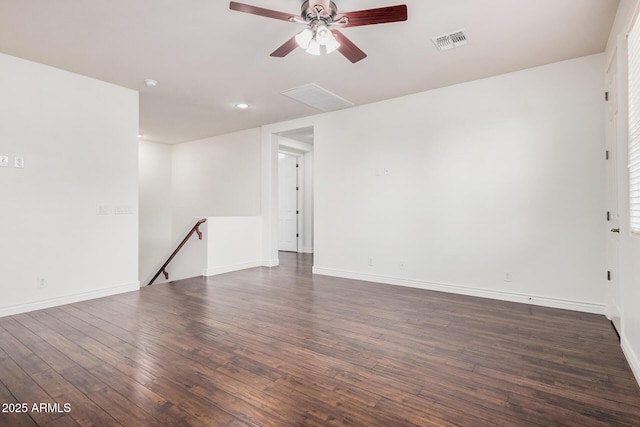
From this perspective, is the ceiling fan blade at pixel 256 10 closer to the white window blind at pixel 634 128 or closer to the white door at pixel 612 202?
the white window blind at pixel 634 128

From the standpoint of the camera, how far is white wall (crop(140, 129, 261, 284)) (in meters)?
6.37

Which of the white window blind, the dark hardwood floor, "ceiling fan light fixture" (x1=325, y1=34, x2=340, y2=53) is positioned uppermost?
"ceiling fan light fixture" (x1=325, y1=34, x2=340, y2=53)

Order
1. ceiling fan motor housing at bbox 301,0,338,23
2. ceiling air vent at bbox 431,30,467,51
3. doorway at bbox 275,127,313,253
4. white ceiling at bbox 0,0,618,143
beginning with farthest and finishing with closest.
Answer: doorway at bbox 275,127,313,253 < ceiling air vent at bbox 431,30,467,51 < white ceiling at bbox 0,0,618,143 < ceiling fan motor housing at bbox 301,0,338,23

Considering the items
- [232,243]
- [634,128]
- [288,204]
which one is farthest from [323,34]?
[288,204]

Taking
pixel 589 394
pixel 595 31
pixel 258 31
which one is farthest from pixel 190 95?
pixel 589 394

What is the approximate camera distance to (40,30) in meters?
2.76

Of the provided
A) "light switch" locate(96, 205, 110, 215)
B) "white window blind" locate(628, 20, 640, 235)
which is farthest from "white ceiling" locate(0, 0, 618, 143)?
"light switch" locate(96, 205, 110, 215)

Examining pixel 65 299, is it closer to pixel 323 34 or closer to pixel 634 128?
pixel 323 34

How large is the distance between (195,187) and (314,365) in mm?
6355

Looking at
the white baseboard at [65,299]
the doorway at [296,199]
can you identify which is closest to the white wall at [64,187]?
the white baseboard at [65,299]

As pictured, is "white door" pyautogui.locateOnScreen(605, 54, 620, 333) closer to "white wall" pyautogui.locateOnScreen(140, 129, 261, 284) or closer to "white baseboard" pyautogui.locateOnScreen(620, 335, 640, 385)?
"white baseboard" pyautogui.locateOnScreen(620, 335, 640, 385)

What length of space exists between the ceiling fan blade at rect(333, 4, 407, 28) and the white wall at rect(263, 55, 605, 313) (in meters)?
2.29

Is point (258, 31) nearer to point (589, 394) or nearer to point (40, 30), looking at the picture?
point (40, 30)

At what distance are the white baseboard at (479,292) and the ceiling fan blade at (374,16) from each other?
326 cm
